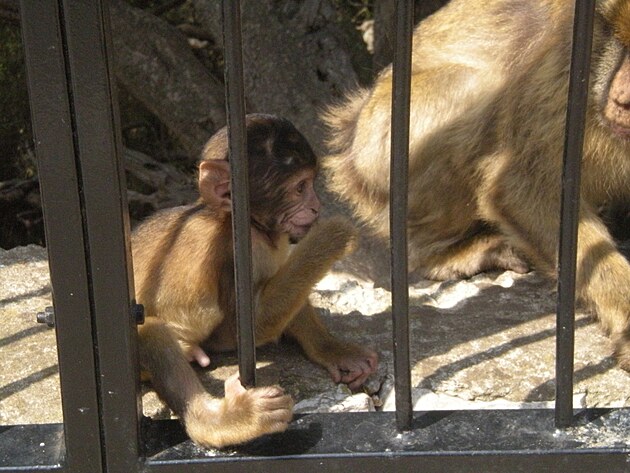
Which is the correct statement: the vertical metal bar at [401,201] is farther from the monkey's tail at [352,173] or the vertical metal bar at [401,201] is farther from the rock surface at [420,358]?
the monkey's tail at [352,173]

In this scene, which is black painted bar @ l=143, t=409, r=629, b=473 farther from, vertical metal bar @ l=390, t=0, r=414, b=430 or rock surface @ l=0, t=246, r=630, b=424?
rock surface @ l=0, t=246, r=630, b=424

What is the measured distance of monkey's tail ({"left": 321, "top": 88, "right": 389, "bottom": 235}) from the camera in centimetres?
454

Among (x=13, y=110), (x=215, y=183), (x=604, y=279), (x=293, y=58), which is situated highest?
(x=293, y=58)

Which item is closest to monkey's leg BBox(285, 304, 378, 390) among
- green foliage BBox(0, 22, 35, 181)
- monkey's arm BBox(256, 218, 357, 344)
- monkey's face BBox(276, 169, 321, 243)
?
monkey's arm BBox(256, 218, 357, 344)

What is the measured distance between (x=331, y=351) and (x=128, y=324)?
1.00 metres

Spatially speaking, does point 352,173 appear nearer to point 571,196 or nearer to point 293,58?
point 293,58

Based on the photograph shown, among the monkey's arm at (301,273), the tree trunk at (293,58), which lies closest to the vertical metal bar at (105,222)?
the monkey's arm at (301,273)

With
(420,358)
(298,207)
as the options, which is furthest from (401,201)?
(420,358)

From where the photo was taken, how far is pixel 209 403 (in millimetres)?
2223

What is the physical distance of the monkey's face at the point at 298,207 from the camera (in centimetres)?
287

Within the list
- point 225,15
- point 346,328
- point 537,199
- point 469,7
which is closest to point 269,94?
point 469,7

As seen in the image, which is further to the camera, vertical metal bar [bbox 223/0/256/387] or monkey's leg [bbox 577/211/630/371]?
monkey's leg [bbox 577/211/630/371]

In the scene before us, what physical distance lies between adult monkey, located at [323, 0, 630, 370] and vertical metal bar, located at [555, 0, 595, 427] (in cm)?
97

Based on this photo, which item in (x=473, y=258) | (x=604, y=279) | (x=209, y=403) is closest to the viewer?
(x=209, y=403)
